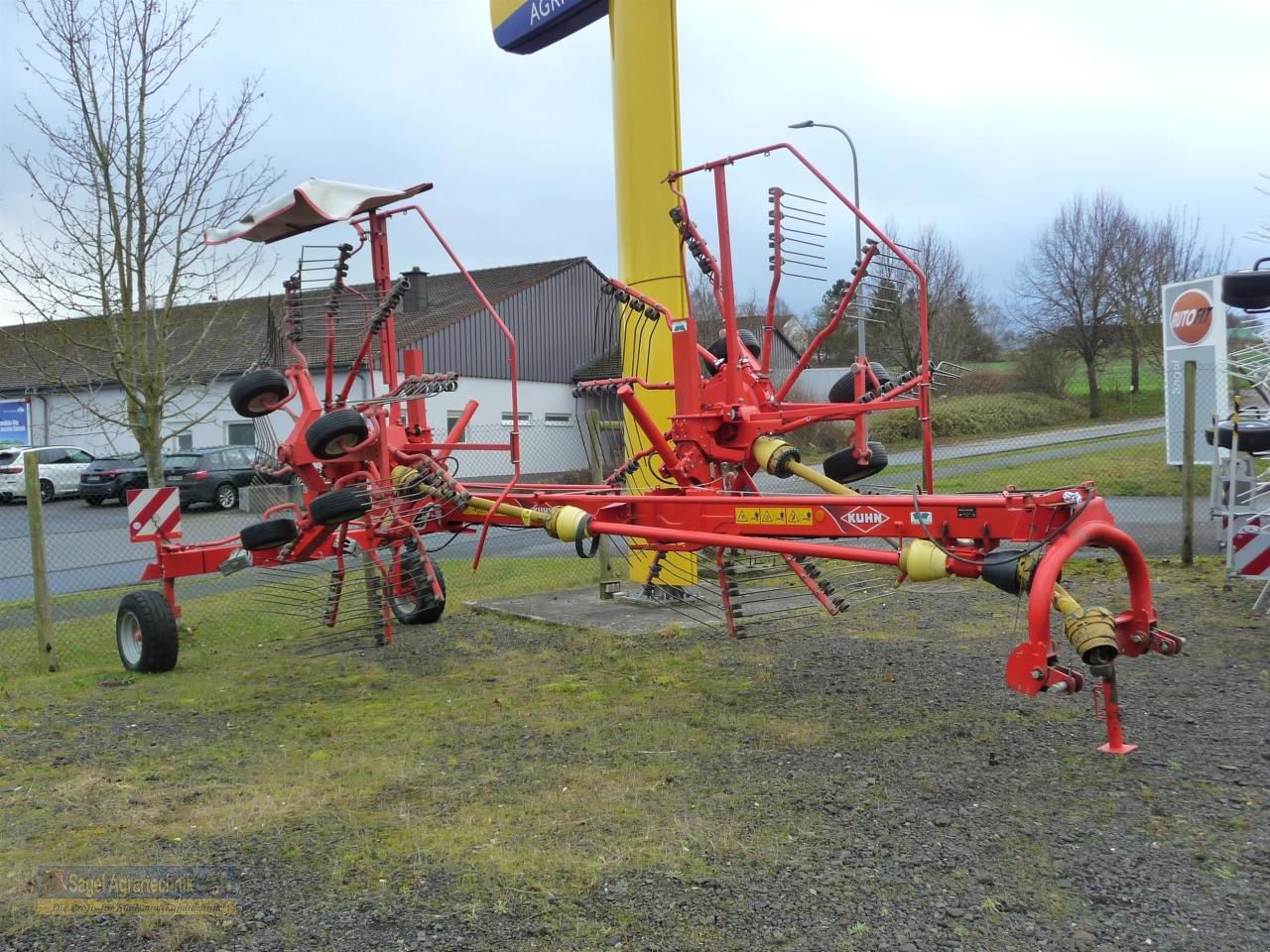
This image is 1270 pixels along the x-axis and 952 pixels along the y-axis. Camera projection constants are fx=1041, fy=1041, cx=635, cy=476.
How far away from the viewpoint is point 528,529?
24.1 feet

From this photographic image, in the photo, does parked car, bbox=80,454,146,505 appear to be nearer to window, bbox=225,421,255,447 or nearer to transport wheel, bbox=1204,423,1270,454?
window, bbox=225,421,255,447

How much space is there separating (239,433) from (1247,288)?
2371 cm

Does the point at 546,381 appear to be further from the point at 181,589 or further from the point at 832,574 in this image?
the point at 832,574

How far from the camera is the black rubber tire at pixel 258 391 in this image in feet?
21.0

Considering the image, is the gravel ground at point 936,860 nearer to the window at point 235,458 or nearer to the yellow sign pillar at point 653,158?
the yellow sign pillar at point 653,158

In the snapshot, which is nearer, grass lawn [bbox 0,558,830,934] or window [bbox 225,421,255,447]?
grass lawn [bbox 0,558,830,934]

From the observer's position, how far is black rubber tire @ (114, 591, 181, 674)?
275 inches

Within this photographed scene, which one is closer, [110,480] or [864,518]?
[864,518]

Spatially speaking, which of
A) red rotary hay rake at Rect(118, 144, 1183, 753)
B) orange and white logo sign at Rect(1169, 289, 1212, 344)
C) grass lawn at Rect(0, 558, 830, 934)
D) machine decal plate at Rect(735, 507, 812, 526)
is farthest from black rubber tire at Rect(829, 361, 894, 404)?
orange and white logo sign at Rect(1169, 289, 1212, 344)

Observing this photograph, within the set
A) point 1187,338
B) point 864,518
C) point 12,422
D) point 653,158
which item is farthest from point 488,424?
point 864,518

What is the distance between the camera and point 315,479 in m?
6.65

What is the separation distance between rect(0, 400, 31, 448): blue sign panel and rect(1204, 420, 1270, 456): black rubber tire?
30863mm

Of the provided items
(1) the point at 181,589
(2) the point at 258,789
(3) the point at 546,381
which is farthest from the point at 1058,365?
(2) the point at 258,789

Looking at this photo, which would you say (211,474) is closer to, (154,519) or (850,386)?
(154,519)
